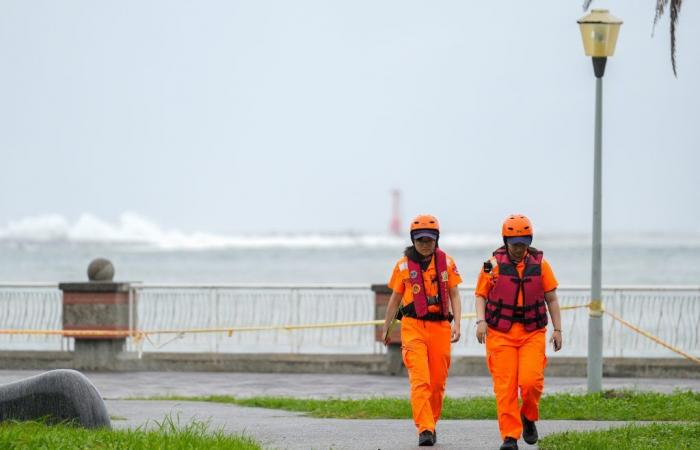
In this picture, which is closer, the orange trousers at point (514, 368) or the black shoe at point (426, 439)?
the orange trousers at point (514, 368)

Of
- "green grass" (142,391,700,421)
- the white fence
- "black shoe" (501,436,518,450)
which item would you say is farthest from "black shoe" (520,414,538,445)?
the white fence

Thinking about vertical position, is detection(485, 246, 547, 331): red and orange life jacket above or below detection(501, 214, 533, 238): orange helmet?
below

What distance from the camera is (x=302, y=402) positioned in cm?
1459

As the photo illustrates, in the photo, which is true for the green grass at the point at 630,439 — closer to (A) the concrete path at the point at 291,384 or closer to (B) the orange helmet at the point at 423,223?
(B) the orange helmet at the point at 423,223

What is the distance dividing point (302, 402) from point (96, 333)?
530cm

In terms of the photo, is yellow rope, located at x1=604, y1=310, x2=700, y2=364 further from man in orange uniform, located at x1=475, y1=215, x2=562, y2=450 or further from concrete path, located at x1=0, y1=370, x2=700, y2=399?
man in orange uniform, located at x1=475, y1=215, x2=562, y2=450

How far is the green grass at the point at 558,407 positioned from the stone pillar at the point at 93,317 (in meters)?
5.02

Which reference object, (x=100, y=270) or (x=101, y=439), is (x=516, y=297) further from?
(x=100, y=270)

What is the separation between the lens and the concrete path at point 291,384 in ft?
54.6

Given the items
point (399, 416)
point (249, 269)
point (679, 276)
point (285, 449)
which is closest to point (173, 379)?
point (399, 416)

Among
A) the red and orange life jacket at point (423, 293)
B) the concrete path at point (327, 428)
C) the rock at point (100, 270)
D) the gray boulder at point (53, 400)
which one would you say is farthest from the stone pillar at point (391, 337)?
the gray boulder at point (53, 400)

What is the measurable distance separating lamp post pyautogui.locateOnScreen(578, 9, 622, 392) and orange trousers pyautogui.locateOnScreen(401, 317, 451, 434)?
4.21 metres

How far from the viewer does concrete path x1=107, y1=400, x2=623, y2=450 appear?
35.1ft

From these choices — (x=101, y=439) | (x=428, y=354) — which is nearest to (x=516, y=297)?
(x=428, y=354)
